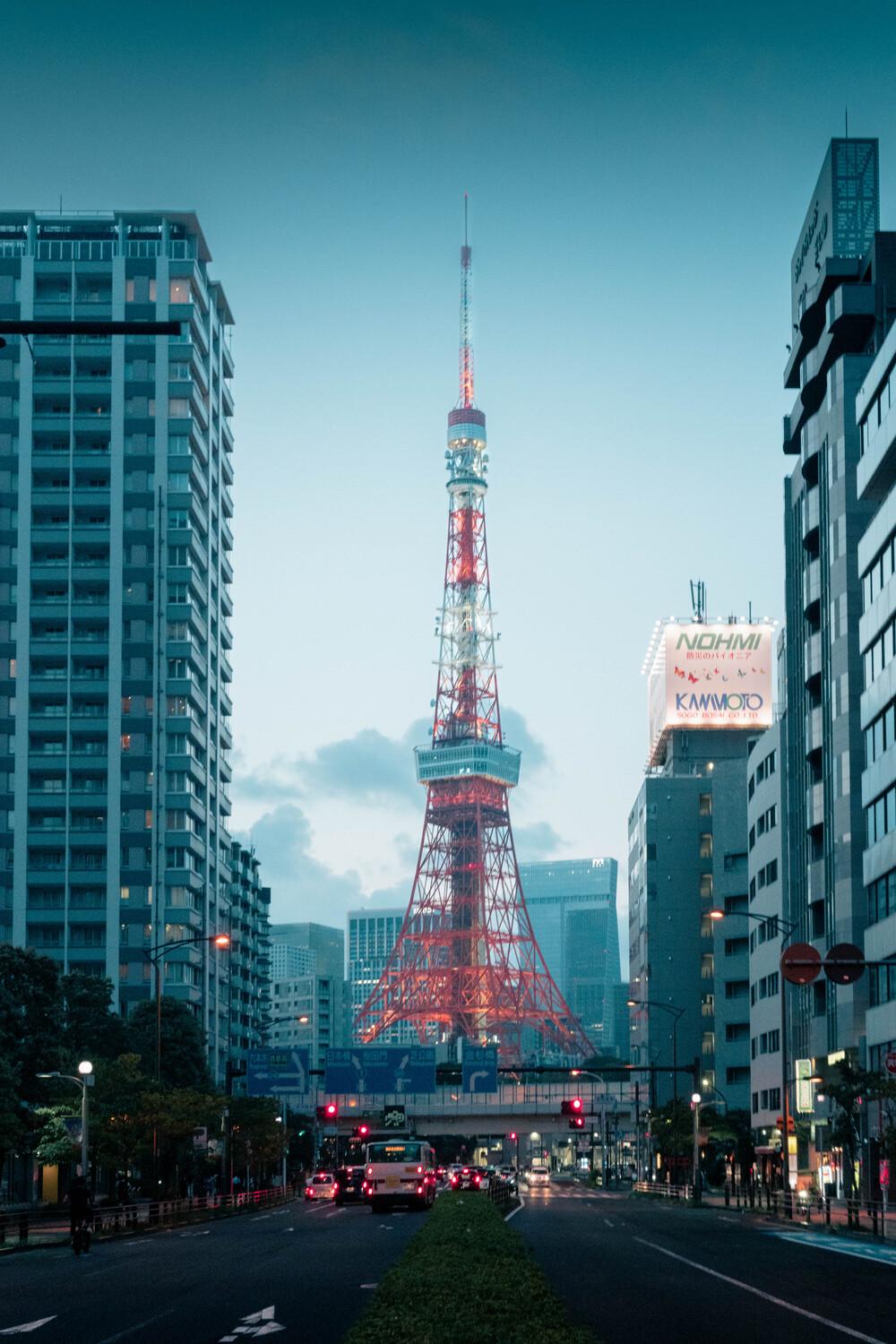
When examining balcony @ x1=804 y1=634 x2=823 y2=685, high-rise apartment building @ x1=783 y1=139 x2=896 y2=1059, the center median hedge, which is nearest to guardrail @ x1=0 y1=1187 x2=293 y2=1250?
the center median hedge

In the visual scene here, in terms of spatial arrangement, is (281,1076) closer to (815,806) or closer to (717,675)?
(815,806)

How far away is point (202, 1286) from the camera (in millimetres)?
29359

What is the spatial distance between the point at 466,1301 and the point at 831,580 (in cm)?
6550

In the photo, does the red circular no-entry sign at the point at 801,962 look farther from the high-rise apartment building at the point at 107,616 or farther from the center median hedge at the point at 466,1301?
the high-rise apartment building at the point at 107,616

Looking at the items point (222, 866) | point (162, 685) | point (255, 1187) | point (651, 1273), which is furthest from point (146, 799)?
point (651, 1273)

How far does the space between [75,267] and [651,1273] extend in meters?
123

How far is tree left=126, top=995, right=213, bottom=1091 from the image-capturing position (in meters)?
106

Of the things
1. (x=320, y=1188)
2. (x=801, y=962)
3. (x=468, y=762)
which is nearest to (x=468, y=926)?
(x=468, y=762)

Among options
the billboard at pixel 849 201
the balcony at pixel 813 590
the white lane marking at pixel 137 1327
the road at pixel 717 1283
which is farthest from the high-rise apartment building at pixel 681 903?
the white lane marking at pixel 137 1327

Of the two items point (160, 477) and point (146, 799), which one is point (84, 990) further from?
point (160, 477)

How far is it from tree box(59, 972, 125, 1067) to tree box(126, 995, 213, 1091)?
5.01 metres

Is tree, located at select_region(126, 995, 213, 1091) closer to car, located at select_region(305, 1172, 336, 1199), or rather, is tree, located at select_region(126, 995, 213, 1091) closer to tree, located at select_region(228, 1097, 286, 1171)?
tree, located at select_region(228, 1097, 286, 1171)

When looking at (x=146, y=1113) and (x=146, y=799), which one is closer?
(x=146, y=1113)

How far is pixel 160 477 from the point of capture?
141 m
